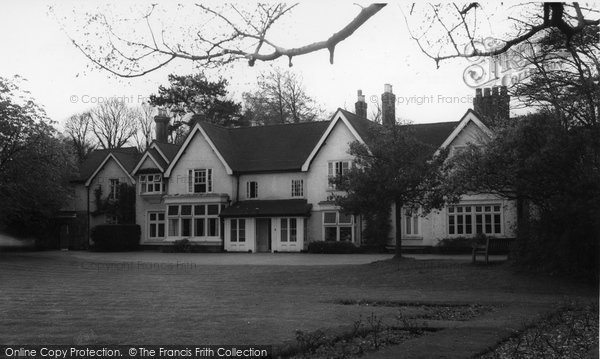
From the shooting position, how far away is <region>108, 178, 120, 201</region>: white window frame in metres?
49.9

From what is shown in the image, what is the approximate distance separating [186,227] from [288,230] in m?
7.86

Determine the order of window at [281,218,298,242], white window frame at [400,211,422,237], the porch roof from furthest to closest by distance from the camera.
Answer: window at [281,218,298,242], the porch roof, white window frame at [400,211,422,237]

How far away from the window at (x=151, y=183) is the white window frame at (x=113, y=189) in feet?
11.2

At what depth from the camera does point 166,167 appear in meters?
46.7

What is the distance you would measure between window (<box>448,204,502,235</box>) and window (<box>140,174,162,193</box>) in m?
21.1

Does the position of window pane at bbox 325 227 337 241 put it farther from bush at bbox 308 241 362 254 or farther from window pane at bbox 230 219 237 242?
window pane at bbox 230 219 237 242

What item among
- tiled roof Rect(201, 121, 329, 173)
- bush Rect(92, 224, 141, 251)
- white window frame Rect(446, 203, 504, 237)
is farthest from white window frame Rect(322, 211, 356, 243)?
bush Rect(92, 224, 141, 251)

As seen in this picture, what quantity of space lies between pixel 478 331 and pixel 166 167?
37.8 metres

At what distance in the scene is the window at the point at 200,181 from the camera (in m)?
44.9

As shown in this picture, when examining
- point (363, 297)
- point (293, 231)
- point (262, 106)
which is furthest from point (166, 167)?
point (363, 297)

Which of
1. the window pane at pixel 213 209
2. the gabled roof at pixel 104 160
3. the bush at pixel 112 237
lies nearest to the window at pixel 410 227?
the window pane at pixel 213 209

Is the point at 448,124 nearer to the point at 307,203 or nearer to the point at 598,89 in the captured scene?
the point at 307,203

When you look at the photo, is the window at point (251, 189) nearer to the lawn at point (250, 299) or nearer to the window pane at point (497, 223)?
the lawn at point (250, 299)

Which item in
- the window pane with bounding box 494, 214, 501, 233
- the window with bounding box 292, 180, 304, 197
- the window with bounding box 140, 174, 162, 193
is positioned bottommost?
the window pane with bounding box 494, 214, 501, 233
